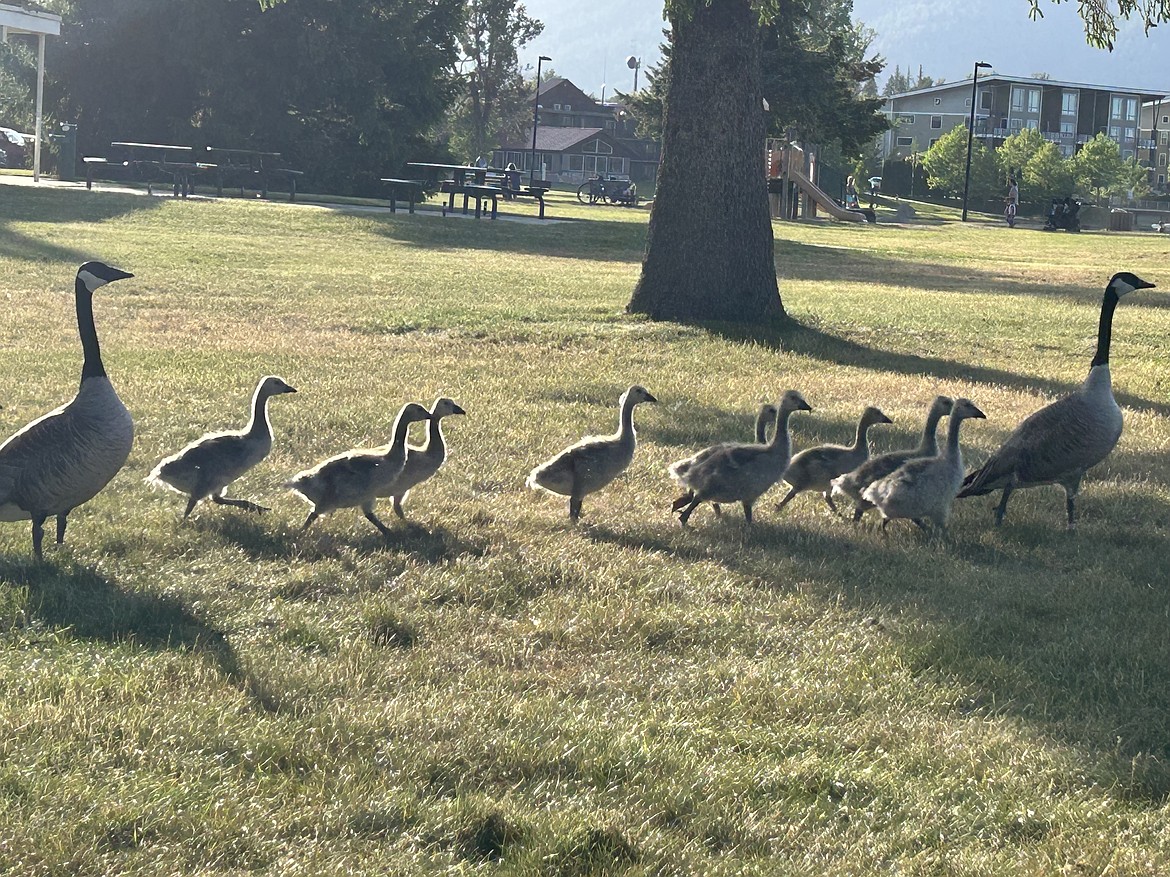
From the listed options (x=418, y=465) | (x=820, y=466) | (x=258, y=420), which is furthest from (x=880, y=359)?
(x=258, y=420)

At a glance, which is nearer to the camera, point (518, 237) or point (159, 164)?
point (518, 237)

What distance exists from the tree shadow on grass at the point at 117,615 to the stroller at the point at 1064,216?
5771 centimetres

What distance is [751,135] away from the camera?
16.2 metres

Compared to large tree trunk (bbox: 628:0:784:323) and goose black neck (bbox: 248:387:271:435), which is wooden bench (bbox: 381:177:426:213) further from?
goose black neck (bbox: 248:387:271:435)

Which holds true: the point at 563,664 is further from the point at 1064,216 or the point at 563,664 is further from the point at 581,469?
the point at 1064,216

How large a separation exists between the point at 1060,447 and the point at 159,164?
33.4 meters

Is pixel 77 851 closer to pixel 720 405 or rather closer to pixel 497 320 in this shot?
pixel 720 405

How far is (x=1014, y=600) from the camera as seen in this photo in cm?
660

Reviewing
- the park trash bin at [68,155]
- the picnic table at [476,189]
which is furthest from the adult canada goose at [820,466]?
the park trash bin at [68,155]

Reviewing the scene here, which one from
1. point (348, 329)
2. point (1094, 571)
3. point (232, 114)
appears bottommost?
point (1094, 571)

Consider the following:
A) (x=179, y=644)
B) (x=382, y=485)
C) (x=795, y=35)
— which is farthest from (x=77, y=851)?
(x=795, y=35)

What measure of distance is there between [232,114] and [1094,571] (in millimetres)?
43462

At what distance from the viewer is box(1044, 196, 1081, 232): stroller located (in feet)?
193

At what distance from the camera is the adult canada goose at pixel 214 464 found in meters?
7.41
